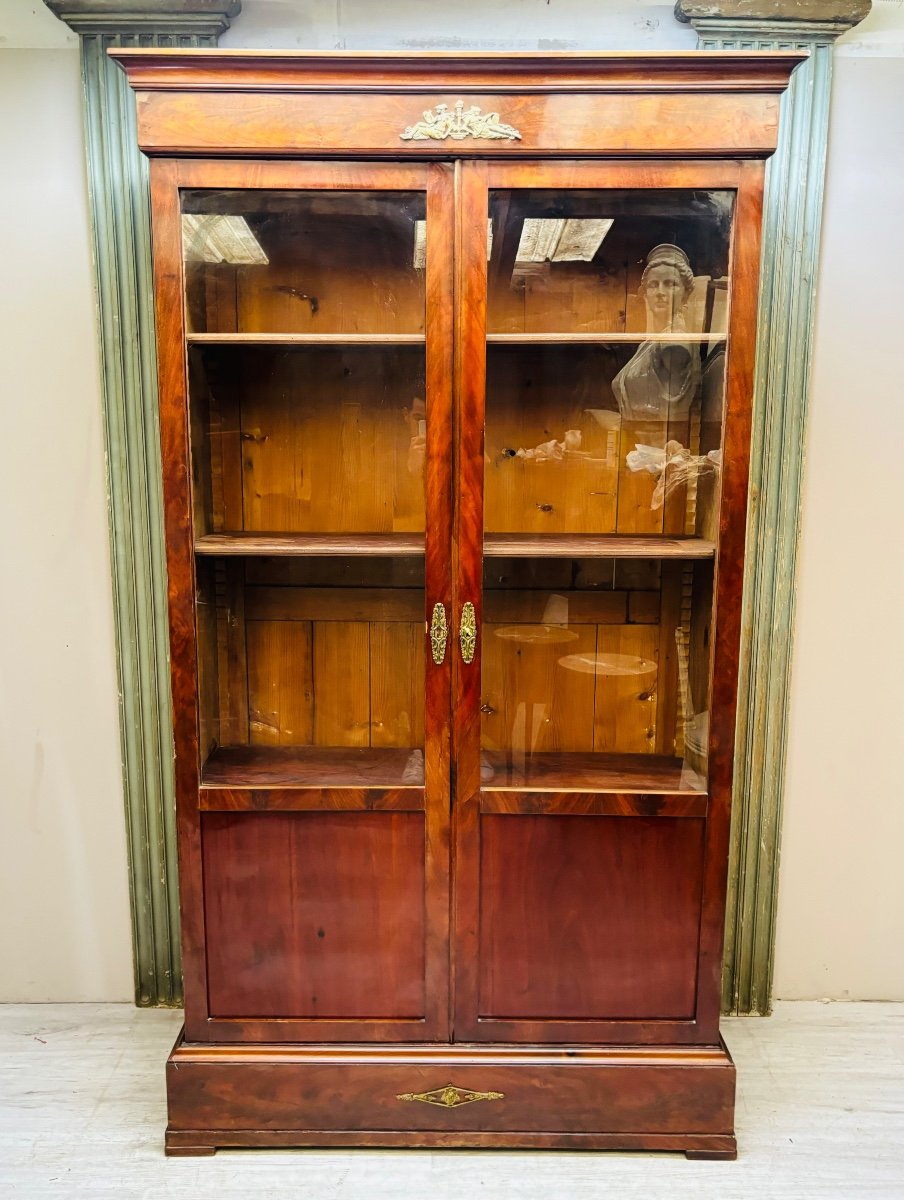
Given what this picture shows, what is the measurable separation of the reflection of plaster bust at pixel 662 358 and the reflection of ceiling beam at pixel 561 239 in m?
0.11

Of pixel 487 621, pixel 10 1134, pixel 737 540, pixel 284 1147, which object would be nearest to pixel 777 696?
pixel 737 540

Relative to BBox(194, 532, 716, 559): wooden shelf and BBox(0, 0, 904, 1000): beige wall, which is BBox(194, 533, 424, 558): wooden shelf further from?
BBox(0, 0, 904, 1000): beige wall

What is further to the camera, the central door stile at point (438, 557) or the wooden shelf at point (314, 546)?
the wooden shelf at point (314, 546)

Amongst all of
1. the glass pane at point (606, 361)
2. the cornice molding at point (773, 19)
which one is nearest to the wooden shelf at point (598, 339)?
the glass pane at point (606, 361)

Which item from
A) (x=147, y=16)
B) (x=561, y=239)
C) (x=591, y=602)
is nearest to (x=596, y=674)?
(x=591, y=602)

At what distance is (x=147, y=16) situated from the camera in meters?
1.67

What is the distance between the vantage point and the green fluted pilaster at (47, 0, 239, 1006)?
1683 millimetres

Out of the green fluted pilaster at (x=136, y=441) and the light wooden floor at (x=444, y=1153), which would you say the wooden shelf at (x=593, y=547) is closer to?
the green fluted pilaster at (x=136, y=441)

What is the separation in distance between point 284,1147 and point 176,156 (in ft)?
5.79

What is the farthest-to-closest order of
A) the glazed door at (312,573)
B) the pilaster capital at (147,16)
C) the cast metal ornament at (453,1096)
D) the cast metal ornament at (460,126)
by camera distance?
the pilaster capital at (147,16), the cast metal ornament at (453,1096), the glazed door at (312,573), the cast metal ornament at (460,126)

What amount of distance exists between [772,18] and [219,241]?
119 cm

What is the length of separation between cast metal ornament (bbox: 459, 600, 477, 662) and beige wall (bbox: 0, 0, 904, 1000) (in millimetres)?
826

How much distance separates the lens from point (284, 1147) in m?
1.57

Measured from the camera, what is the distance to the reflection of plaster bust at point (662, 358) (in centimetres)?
152
